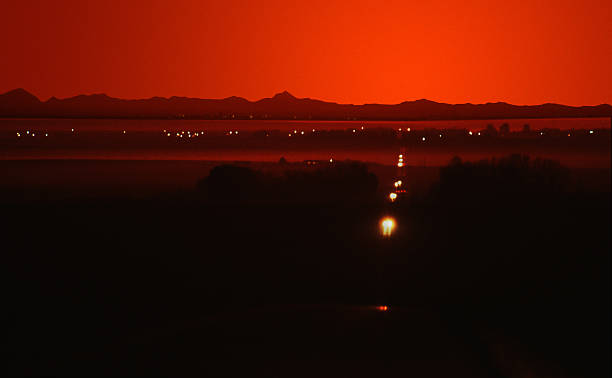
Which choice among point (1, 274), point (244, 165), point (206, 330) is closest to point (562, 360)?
Answer: point (206, 330)

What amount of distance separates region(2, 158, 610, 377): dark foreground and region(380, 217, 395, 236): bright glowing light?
293mm

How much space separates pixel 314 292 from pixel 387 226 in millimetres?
10745

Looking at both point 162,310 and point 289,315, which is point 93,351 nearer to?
point 289,315

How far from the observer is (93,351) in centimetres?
566

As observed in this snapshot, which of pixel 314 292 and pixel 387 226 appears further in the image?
pixel 387 226

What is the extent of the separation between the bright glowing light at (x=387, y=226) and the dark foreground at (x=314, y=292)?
29 centimetres

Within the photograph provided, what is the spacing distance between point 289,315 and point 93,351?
1615 mm

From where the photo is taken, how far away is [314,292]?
14148 mm

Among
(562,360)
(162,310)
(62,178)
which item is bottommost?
(62,178)

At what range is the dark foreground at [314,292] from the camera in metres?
5.66

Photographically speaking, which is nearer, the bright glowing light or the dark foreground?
the dark foreground

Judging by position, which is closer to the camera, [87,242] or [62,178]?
[87,242]

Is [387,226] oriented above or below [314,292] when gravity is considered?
below

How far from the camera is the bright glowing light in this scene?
22641mm
